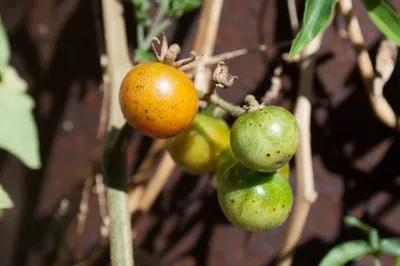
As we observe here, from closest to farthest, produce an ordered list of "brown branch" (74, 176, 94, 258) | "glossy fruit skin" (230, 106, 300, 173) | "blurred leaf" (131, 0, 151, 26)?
"glossy fruit skin" (230, 106, 300, 173)
"blurred leaf" (131, 0, 151, 26)
"brown branch" (74, 176, 94, 258)

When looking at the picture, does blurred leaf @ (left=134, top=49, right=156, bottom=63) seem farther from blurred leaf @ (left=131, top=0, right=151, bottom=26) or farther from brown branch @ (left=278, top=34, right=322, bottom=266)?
brown branch @ (left=278, top=34, right=322, bottom=266)

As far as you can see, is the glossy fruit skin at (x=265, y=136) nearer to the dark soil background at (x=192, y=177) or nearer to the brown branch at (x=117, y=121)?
the brown branch at (x=117, y=121)

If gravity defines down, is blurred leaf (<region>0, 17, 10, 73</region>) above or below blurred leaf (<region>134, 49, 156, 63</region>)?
above

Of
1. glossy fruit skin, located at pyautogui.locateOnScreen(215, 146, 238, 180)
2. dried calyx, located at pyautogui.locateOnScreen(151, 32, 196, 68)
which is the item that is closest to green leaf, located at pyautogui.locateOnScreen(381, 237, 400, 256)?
glossy fruit skin, located at pyautogui.locateOnScreen(215, 146, 238, 180)

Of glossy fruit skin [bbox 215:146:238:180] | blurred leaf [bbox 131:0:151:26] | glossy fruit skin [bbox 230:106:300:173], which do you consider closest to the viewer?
glossy fruit skin [bbox 230:106:300:173]

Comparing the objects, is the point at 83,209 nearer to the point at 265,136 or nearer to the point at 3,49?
the point at 3,49

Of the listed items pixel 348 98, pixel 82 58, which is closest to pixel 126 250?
pixel 348 98

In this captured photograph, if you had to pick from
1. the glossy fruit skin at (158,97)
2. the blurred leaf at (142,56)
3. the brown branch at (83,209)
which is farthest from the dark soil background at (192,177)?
the glossy fruit skin at (158,97)

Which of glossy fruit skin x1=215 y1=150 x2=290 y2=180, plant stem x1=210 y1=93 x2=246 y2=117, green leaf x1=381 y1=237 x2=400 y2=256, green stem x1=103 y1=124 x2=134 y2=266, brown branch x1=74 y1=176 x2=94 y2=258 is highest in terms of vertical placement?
plant stem x1=210 y1=93 x2=246 y2=117
